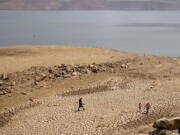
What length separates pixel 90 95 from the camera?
76.5ft

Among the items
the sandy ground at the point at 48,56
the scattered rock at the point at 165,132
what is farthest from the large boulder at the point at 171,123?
the sandy ground at the point at 48,56

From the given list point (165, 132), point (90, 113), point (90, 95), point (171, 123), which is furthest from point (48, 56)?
point (165, 132)

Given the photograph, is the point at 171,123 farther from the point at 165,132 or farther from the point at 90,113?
the point at 90,113

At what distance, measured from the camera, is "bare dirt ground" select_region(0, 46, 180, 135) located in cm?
1806

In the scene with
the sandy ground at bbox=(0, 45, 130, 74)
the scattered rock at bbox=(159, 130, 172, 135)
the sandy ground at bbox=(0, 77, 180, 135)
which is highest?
the sandy ground at bbox=(0, 45, 130, 74)

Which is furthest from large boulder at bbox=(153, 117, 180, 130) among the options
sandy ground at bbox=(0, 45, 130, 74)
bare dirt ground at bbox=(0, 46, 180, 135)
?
sandy ground at bbox=(0, 45, 130, 74)

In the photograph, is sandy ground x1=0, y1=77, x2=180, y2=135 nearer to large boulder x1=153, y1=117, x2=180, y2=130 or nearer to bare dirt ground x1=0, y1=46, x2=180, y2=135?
bare dirt ground x1=0, y1=46, x2=180, y2=135

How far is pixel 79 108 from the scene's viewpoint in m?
20.1

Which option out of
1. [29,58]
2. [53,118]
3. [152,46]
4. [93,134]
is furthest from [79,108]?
[152,46]

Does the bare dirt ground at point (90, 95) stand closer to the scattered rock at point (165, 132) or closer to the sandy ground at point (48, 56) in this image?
the sandy ground at point (48, 56)

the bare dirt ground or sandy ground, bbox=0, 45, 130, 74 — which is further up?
sandy ground, bbox=0, 45, 130, 74

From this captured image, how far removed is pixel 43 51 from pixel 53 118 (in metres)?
16.3

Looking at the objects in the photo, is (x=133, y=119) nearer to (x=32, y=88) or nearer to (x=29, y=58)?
(x=32, y=88)

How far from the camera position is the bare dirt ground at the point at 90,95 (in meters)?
18.1
